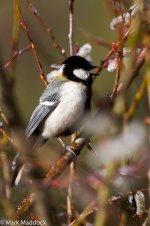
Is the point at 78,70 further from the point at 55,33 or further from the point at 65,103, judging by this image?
the point at 55,33

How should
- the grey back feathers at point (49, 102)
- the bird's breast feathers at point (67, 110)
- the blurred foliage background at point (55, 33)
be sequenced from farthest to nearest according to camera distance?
the blurred foliage background at point (55, 33), the grey back feathers at point (49, 102), the bird's breast feathers at point (67, 110)

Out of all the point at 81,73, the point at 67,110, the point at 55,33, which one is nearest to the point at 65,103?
the point at 67,110

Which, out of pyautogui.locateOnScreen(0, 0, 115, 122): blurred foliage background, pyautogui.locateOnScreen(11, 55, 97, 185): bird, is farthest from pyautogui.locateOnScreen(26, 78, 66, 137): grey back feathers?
pyautogui.locateOnScreen(0, 0, 115, 122): blurred foliage background

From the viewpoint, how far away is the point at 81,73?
2.60 m

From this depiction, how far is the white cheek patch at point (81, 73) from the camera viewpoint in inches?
101

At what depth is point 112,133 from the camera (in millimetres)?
957

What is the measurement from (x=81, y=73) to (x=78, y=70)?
0.08 ft

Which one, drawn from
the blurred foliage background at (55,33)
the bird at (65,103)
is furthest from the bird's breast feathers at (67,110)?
the blurred foliage background at (55,33)

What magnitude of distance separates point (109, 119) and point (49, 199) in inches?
7.6

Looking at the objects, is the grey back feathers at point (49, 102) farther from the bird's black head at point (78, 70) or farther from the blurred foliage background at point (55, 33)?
the blurred foliage background at point (55, 33)

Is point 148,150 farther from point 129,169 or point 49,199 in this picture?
point 49,199

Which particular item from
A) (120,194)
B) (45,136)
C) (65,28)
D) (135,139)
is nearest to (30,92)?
(65,28)

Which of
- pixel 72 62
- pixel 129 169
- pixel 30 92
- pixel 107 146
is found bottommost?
pixel 30 92

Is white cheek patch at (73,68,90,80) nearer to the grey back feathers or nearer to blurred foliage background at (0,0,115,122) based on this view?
the grey back feathers
